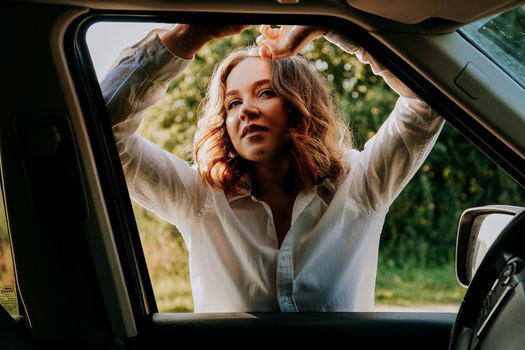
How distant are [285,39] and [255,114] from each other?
1.73 feet

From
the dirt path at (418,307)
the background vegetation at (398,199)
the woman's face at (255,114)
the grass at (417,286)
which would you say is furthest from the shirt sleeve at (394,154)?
the grass at (417,286)

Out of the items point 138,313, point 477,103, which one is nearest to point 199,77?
point 138,313

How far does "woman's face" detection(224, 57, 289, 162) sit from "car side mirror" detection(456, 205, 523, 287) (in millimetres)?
754

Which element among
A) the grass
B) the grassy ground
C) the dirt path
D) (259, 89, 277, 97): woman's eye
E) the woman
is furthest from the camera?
the grass

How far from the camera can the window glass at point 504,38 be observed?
1.86 metres

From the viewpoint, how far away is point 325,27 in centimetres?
193

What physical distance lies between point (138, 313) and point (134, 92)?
27.3 inches

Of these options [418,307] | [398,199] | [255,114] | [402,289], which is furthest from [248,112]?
[402,289]

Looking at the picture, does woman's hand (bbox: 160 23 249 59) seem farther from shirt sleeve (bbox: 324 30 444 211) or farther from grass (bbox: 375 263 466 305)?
grass (bbox: 375 263 466 305)

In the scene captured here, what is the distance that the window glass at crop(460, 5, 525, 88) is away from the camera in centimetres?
186

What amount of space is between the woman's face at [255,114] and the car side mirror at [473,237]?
75cm

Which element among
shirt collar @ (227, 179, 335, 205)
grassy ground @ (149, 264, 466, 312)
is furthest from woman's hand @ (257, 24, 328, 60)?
grassy ground @ (149, 264, 466, 312)

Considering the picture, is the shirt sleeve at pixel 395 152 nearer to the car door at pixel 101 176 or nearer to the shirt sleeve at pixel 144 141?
the car door at pixel 101 176

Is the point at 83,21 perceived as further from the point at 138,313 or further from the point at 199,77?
the point at 199,77
